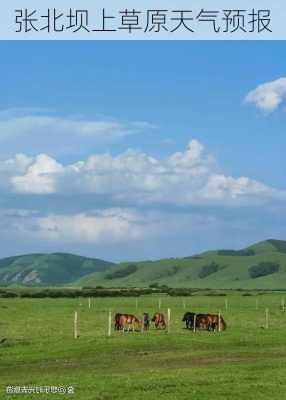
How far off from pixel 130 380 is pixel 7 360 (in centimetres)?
969

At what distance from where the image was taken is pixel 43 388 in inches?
968

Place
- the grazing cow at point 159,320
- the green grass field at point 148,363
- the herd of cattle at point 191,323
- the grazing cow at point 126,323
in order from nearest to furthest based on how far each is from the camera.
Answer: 1. the green grass field at point 148,363
2. the herd of cattle at point 191,323
3. the grazing cow at point 126,323
4. the grazing cow at point 159,320

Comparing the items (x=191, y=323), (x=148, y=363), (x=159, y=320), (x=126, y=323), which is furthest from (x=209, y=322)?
(x=148, y=363)

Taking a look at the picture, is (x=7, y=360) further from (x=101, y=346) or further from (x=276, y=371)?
(x=276, y=371)

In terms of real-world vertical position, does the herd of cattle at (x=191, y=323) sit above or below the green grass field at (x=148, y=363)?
above

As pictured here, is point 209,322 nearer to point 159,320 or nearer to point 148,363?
point 159,320

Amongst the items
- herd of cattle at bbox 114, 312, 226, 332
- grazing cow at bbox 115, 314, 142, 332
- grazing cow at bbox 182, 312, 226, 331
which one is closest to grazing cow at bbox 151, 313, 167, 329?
herd of cattle at bbox 114, 312, 226, 332

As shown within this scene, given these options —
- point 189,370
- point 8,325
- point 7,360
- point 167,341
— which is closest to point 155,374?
point 189,370

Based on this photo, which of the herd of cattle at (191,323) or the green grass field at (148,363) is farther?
the herd of cattle at (191,323)

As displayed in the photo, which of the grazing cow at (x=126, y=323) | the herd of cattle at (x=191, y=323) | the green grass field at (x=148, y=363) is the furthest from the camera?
the grazing cow at (x=126, y=323)

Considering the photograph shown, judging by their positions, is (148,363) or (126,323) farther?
(126,323)

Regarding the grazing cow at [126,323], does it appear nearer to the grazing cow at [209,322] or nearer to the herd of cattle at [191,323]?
the herd of cattle at [191,323]

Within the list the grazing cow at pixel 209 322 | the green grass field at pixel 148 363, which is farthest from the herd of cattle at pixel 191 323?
the green grass field at pixel 148 363

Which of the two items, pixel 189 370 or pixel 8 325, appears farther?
pixel 8 325
